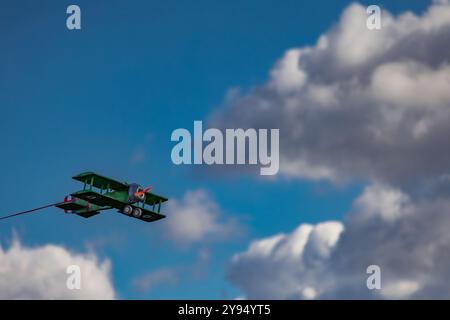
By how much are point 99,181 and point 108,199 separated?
242 centimetres

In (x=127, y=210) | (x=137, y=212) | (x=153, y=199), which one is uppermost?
(x=153, y=199)

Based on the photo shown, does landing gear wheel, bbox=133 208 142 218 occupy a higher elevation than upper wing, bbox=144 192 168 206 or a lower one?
lower

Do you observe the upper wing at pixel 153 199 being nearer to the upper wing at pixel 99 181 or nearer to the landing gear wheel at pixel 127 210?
the landing gear wheel at pixel 127 210

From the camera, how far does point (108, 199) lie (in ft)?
371

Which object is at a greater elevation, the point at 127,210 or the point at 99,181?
the point at 99,181

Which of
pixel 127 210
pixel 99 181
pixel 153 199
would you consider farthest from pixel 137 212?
pixel 99 181

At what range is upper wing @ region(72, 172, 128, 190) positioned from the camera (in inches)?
4392

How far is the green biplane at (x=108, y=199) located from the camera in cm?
11138

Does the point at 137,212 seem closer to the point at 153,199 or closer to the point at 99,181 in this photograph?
the point at 153,199

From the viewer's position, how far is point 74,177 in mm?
112688

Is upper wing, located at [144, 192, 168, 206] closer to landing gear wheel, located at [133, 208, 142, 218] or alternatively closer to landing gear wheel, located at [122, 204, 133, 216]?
landing gear wheel, located at [133, 208, 142, 218]

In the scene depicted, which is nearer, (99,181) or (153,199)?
(99,181)
